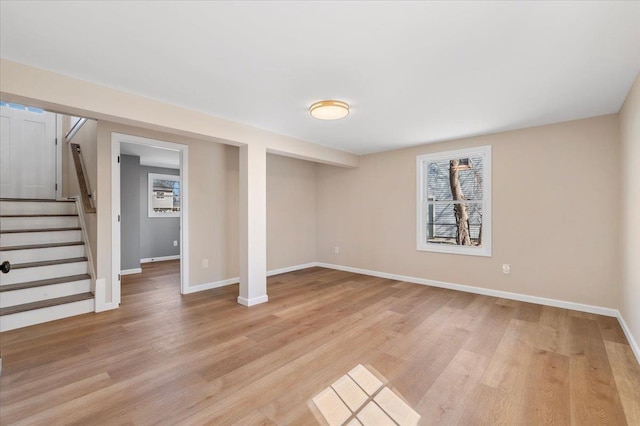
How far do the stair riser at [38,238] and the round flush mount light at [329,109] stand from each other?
372 centimetres

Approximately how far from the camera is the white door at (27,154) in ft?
15.0

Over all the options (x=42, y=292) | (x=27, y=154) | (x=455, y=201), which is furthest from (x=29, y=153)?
(x=455, y=201)

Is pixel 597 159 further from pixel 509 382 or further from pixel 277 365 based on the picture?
pixel 277 365

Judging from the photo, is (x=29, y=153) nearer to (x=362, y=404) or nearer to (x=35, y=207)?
(x=35, y=207)

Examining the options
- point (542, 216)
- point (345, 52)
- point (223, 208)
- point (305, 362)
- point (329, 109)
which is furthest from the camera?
point (223, 208)

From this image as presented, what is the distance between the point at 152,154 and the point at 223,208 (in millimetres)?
2218

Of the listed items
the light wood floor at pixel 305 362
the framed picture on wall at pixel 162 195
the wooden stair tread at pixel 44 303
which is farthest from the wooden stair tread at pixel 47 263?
the framed picture on wall at pixel 162 195

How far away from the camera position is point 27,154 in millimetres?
4730

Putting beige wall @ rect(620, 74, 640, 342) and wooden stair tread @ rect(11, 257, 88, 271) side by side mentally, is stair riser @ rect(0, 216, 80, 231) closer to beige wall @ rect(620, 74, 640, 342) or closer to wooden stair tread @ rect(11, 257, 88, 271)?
wooden stair tread @ rect(11, 257, 88, 271)

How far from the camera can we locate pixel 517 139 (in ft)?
12.6

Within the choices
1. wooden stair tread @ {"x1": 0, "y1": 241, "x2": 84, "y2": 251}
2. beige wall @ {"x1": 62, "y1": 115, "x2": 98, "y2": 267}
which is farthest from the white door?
wooden stair tread @ {"x1": 0, "y1": 241, "x2": 84, "y2": 251}

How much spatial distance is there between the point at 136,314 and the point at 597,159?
5.71 m

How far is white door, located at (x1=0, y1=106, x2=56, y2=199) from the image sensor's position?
15.0 feet

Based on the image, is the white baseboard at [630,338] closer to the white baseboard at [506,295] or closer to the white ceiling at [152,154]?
the white baseboard at [506,295]
